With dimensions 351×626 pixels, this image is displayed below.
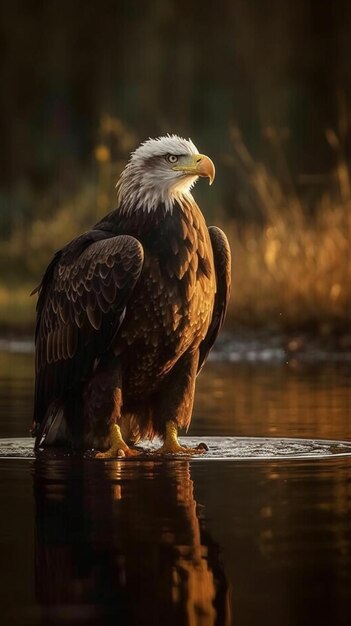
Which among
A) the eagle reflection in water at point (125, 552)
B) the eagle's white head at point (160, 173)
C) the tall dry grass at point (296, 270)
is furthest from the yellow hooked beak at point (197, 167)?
the tall dry grass at point (296, 270)

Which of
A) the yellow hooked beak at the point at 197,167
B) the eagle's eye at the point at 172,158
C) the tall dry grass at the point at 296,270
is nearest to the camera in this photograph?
the yellow hooked beak at the point at 197,167

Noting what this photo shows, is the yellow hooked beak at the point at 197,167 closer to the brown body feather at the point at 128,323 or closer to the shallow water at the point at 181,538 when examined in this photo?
the brown body feather at the point at 128,323

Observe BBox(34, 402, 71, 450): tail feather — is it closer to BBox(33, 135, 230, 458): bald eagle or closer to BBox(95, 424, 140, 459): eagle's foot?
BBox(33, 135, 230, 458): bald eagle

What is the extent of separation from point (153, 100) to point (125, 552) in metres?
36.4

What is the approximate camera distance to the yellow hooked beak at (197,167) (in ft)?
41.6

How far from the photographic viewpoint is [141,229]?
12.3m

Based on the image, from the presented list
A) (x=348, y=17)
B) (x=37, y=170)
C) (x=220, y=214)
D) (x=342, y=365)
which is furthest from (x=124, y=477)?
(x=37, y=170)

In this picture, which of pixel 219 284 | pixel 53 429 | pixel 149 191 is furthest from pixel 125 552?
pixel 219 284

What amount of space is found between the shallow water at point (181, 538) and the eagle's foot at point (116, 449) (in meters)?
0.26

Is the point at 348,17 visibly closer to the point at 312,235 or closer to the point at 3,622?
the point at 312,235

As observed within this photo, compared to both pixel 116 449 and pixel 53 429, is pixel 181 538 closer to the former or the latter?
pixel 116 449

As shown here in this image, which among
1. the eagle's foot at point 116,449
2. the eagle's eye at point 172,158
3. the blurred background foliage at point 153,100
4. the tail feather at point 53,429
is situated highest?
the blurred background foliage at point 153,100

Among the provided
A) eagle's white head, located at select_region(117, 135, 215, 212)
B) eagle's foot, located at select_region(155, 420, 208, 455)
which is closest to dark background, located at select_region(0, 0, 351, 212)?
eagle's white head, located at select_region(117, 135, 215, 212)

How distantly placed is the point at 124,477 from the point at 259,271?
14105 millimetres
